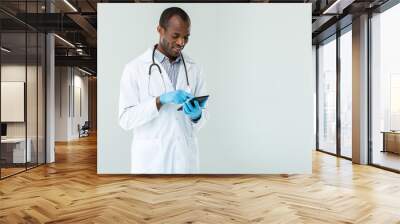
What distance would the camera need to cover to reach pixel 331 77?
410 inches

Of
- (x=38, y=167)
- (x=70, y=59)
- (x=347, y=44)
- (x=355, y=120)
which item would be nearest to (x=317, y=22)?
(x=347, y=44)

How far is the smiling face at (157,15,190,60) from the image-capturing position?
6227mm

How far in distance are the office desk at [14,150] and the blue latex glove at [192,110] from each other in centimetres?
319

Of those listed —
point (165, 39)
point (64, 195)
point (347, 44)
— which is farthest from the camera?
point (347, 44)

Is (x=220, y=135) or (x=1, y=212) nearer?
(x=1, y=212)

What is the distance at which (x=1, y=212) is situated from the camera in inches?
172

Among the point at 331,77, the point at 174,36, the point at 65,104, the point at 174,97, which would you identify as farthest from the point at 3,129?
the point at 65,104

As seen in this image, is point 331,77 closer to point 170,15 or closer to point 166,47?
point 170,15

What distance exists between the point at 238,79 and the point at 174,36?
1237 millimetres

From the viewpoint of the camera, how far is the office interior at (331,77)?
698 centimetres


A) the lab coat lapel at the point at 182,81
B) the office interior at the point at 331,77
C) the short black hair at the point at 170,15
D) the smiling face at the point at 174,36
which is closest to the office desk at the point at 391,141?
the office interior at the point at 331,77

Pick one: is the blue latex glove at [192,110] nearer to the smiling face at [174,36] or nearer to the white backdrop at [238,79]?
the white backdrop at [238,79]

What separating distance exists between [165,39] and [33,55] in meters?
3.04

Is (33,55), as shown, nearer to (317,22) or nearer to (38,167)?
(38,167)
